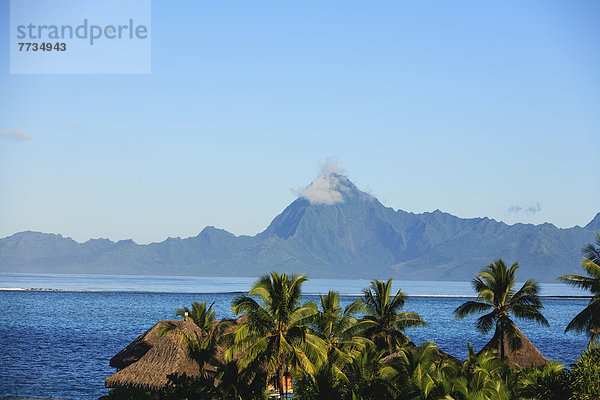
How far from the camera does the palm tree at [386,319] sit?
43.5 m

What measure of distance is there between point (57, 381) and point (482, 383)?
3979 centimetres

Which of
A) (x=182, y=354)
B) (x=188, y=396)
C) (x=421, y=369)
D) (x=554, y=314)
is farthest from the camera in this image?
(x=554, y=314)

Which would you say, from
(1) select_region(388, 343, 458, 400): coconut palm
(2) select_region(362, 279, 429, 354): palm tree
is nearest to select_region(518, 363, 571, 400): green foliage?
(1) select_region(388, 343, 458, 400): coconut palm

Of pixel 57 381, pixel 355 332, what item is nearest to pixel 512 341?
pixel 355 332

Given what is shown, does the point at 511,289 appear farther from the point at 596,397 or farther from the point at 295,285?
the point at 596,397

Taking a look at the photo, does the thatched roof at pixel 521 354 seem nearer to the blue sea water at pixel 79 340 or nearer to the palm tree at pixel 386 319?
the palm tree at pixel 386 319

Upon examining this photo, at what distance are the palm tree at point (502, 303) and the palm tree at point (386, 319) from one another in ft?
10.4

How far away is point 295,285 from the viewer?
115 ft

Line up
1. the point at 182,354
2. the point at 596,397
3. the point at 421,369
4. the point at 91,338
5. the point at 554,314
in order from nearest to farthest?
the point at 596,397
the point at 421,369
the point at 182,354
the point at 91,338
the point at 554,314

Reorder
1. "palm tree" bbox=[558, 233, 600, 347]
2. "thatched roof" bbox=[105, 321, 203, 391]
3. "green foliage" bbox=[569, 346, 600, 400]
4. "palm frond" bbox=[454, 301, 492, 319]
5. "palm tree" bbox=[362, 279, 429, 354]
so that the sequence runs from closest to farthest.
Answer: "green foliage" bbox=[569, 346, 600, 400] < "thatched roof" bbox=[105, 321, 203, 391] < "palm tree" bbox=[558, 233, 600, 347] < "palm tree" bbox=[362, 279, 429, 354] < "palm frond" bbox=[454, 301, 492, 319]

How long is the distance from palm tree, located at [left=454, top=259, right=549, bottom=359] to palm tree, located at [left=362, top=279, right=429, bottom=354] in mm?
3172

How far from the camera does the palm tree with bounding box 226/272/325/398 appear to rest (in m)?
33.7

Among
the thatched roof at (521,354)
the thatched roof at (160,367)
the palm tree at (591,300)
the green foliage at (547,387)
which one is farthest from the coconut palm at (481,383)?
the thatched roof at (160,367)

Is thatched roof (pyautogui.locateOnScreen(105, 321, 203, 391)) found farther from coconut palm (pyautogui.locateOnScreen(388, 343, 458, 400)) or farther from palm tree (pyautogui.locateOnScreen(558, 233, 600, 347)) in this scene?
palm tree (pyautogui.locateOnScreen(558, 233, 600, 347))
